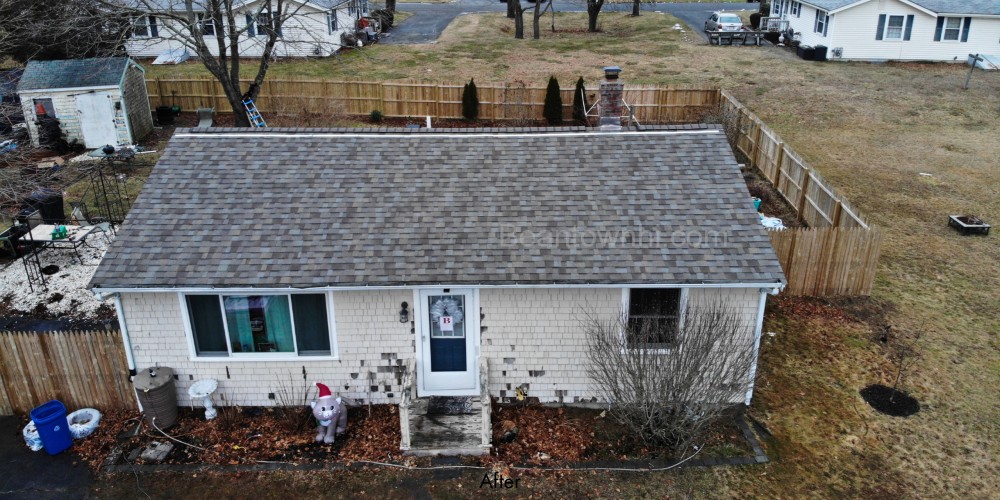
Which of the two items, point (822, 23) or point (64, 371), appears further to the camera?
point (822, 23)

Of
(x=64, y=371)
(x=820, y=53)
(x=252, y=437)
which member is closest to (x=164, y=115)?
(x=64, y=371)

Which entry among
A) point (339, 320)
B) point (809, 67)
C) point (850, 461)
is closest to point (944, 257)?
point (850, 461)

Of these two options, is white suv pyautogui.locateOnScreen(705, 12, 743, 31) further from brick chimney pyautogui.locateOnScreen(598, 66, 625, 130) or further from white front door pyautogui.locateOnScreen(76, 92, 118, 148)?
white front door pyautogui.locateOnScreen(76, 92, 118, 148)

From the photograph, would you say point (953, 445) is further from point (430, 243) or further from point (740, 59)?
point (740, 59)

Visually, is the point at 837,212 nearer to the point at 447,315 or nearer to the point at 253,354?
the point at 447,315

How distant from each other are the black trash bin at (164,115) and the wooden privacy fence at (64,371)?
65.0ft

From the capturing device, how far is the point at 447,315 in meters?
11.0

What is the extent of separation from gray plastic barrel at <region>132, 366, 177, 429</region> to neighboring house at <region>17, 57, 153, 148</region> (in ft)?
58.7

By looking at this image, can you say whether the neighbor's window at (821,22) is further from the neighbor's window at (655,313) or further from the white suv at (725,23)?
the neighbor's window at (655,313)

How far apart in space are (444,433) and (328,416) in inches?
71.6

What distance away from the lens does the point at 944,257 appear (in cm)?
1706

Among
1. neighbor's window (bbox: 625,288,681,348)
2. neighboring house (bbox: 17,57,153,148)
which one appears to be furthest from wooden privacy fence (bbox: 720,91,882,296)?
neighboring house (bbox: 17,57,153,148)

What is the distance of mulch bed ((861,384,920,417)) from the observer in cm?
1159

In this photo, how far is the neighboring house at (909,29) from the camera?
35.3m
